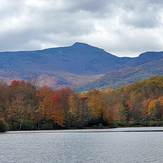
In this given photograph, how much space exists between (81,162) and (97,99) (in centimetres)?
10930

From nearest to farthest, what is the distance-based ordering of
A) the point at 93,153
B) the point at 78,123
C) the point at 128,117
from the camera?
the point at 93,153 < the point at 78,123 < the point at 128,117

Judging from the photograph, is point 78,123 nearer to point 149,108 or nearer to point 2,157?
point 149,108

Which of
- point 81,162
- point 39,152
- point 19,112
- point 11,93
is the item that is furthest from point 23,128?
point 81,162

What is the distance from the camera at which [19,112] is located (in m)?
143

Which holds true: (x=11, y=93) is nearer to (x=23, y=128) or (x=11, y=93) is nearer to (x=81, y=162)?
(x=23, y=128)

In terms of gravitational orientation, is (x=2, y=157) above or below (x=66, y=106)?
below

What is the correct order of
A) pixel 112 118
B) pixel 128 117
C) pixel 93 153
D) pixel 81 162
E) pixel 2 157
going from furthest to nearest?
1. pixel 128 117
2. pixel 112 118
3. pixel 93 153
4. pixel 2 157
5. pixel 81 162

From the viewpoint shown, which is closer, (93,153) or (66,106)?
(93,153)

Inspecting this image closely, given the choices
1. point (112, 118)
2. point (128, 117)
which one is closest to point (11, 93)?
point (112, 118)

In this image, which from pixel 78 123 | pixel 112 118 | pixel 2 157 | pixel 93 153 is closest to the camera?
pixel 2 157

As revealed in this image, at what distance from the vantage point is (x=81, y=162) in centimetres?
5400

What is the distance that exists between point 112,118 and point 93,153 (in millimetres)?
97502

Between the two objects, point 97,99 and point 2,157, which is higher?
point 97,99

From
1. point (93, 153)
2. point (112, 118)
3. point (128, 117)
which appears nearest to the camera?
point (93, 153)
